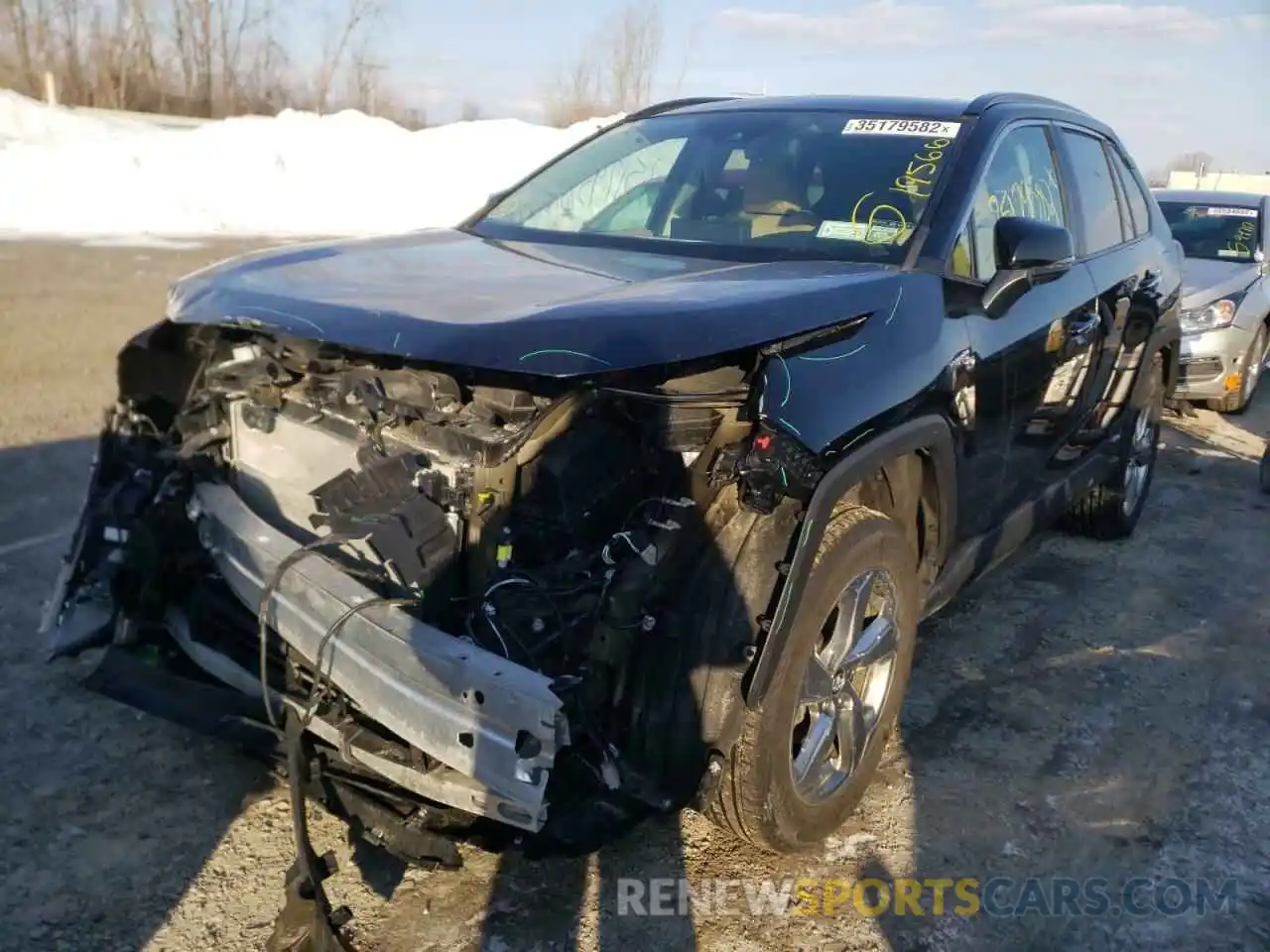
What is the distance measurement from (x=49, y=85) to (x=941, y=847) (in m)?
37.5

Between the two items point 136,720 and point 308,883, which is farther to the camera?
point 136,720

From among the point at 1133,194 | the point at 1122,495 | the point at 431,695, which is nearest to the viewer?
the point at 431,695

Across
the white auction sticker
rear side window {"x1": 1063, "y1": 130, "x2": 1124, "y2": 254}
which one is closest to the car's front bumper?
the white auction sticker

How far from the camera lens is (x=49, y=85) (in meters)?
32.5

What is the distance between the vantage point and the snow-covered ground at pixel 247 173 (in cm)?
1884

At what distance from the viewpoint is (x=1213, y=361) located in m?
8.45

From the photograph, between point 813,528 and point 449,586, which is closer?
point 813,528

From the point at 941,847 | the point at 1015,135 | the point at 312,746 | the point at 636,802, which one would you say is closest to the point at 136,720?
the point at 312,746

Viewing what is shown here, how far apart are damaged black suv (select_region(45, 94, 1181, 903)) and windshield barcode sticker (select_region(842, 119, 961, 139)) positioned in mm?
15

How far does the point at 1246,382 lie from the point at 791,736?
7955 mm

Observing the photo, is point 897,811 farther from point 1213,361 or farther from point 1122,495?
point 1213,361

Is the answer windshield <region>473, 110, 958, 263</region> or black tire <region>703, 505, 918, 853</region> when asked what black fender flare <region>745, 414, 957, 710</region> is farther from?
windshield <region>473, 110, 958, 263</region>

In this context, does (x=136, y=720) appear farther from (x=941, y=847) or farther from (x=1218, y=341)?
(x=1218, y=341)

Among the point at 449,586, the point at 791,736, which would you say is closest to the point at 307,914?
the point at 449,586
